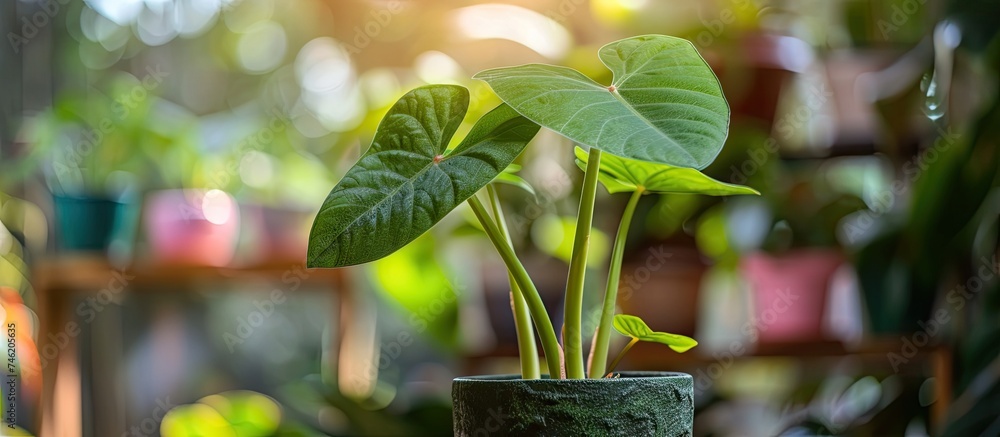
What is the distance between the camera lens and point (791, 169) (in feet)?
4.99

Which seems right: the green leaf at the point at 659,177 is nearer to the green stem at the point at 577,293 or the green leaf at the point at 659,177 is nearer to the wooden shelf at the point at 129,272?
the green stem at the point at 577,293

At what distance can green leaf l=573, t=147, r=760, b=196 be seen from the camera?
528 mm

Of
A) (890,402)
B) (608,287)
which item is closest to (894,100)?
(890,402)

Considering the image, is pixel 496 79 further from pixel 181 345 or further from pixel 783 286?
pixel 181 345

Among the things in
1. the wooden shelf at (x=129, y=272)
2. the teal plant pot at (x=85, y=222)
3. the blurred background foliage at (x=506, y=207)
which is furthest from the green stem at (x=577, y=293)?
the teal plant pot at (x=85, y=222)

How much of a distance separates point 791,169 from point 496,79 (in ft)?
3.99

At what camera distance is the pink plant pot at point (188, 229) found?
161 cm

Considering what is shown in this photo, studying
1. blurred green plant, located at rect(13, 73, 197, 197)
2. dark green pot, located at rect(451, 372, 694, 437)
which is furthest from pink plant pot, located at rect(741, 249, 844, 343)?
blurred green plant, located at rect(13, 73, 197, 197)

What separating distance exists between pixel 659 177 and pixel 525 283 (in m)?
0.11

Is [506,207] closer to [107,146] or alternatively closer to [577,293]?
[107,146]

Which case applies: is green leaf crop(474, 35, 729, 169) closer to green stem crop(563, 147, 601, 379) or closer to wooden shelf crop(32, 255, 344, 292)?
green stem crop(563, 147, 601, 379)

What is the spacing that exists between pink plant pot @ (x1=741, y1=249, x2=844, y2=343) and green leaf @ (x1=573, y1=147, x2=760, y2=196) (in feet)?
2.87

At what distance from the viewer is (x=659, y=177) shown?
0.54 m

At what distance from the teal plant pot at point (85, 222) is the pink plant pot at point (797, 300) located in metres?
1.20
